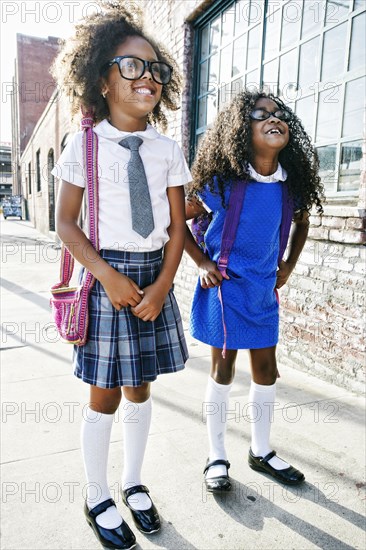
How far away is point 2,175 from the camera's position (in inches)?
1781

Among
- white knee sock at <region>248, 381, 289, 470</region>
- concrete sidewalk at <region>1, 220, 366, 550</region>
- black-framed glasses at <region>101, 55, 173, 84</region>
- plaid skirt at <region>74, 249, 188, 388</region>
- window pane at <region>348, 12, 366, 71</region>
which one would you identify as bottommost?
concrete sidewalk at <region>1, 220, 366, 550</region>

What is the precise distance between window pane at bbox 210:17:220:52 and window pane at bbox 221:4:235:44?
0.09m

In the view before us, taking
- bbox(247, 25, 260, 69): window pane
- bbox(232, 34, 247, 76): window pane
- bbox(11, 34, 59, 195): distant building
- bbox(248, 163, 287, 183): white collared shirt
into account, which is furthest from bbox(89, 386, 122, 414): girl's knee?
bbox(11, 34, 59, 195): distant building

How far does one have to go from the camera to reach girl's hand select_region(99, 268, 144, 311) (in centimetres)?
153

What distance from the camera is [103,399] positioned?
1.63 m

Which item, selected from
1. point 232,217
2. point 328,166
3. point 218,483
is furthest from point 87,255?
point 328,166

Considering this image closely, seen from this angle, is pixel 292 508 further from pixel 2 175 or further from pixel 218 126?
pixel 2 175

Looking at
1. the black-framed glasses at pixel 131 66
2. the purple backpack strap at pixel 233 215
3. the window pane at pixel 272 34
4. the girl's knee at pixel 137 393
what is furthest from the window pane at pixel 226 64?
the girl's knee at pixel 137 393

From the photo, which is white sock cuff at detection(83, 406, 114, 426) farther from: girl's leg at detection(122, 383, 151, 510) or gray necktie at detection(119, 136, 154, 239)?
gray necktie at detection(119, 136, 154, 239)

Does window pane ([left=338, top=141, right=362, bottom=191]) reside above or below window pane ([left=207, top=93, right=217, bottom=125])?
below

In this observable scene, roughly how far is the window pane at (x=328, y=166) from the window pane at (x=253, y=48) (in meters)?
1.34

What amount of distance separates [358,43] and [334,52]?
24 centimetres

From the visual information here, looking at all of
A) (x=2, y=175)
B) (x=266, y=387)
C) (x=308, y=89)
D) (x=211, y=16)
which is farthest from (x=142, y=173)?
(x=2, y=175)

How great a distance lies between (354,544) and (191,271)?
3.44 m
